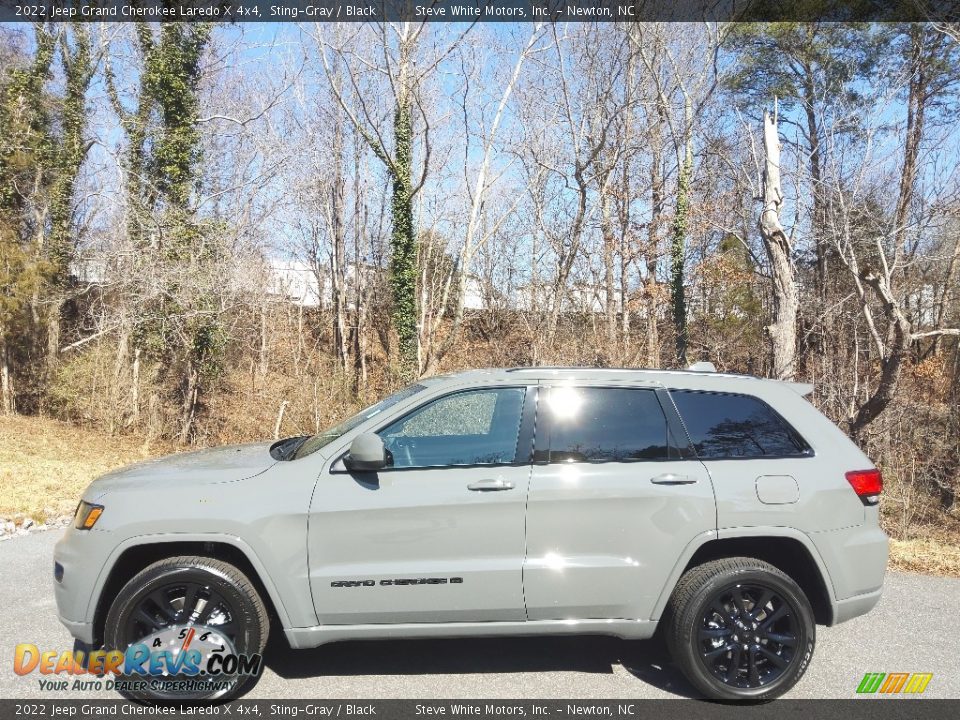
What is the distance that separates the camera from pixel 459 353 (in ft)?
73.4

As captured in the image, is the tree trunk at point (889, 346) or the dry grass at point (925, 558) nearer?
the dry grass at point (925, 558)

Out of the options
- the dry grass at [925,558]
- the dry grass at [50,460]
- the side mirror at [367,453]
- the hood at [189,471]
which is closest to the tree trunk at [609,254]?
the dry grass at [925,558]

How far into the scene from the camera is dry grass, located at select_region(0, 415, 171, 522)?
8797 millimetres

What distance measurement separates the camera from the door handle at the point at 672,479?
12.4ft

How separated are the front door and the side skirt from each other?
0.04 metres

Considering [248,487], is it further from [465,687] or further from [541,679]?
[541,679]

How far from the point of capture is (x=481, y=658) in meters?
4.21

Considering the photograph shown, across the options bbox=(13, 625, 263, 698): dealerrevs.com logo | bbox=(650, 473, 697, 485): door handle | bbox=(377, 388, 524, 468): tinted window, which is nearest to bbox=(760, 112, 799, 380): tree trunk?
bbox=(650, 473, 697, 485): door handle

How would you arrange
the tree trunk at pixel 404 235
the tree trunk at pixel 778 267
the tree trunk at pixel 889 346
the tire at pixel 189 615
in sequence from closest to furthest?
the tire at pixel 189 615
the tree trunk at pixel 889 346
the tree trunk at pixel 778 267
the tree trunk at pixel 404 235

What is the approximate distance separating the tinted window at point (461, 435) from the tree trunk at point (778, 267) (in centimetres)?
743

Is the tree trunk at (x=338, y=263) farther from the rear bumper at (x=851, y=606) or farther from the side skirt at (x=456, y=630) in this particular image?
the rear bumper at (x=851, y=606)

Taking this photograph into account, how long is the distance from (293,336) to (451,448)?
72.7 feet

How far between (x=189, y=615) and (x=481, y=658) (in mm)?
1715

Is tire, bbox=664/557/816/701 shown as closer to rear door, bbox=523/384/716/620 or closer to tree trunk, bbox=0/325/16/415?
rear door, bbox=523/384/716/620
